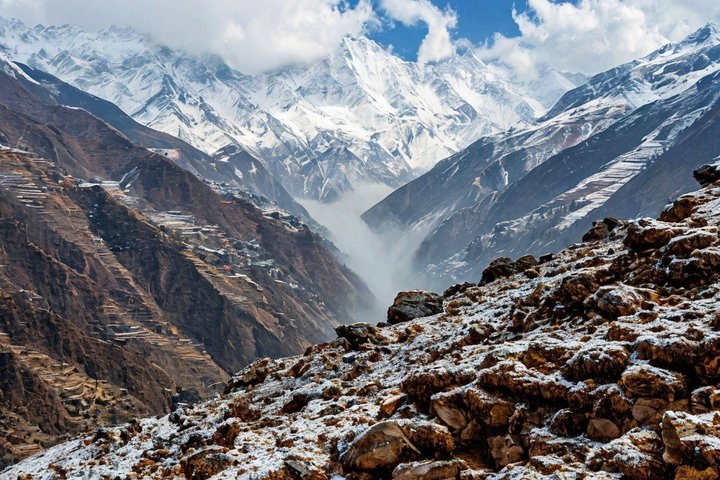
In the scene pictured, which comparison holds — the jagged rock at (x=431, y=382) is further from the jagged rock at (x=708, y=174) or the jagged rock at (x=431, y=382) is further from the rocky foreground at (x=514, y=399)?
the jagged rock at (x=708, y=174)

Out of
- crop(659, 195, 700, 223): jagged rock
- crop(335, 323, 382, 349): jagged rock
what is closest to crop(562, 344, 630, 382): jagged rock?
crop(659, 195, 700, 223): jagged rock

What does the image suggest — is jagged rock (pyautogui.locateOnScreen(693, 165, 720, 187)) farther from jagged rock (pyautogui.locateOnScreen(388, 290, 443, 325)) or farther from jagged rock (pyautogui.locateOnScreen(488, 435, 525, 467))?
jagged rock (pyautogui.locateOnScreen(488, 435, 525, 467))

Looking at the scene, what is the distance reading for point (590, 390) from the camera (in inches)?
733

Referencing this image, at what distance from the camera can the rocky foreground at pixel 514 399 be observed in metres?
16.9

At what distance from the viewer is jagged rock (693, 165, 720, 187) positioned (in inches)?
1574

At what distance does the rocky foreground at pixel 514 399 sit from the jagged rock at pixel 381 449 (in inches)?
1.6

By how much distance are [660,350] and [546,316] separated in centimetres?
892

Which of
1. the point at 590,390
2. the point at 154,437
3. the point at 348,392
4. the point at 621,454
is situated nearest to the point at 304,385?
the point at 348,392

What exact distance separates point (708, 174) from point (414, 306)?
20.3 m

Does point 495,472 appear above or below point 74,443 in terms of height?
below

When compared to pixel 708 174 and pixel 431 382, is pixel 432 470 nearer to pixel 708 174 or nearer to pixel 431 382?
pixel 431 382

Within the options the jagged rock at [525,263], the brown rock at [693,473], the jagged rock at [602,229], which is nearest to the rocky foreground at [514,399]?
the brown rock at [693,473]

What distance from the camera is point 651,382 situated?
57.3ft

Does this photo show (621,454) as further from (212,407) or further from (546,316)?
(212,407)
